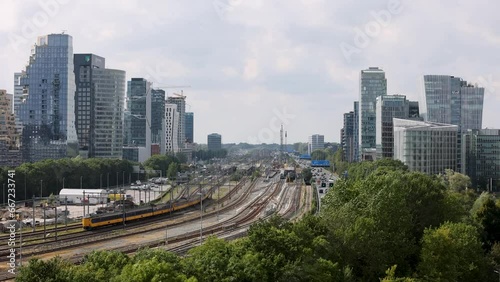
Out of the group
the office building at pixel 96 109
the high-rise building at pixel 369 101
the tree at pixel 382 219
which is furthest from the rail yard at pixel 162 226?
the office building at pixel 96 109

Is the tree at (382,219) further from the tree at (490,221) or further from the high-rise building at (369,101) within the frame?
the high-rise building at (369,101)

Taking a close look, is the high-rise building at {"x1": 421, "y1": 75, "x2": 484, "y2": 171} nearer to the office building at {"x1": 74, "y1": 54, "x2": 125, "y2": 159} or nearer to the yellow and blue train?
the yellow and blue train

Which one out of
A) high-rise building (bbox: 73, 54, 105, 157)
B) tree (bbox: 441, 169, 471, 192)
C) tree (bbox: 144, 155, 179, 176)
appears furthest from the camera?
high-rise building (bbox: 73, 54, 105, 157)

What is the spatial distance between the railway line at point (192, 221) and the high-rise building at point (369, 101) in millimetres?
54994

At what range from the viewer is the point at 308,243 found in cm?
2570

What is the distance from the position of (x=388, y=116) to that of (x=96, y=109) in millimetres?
77922

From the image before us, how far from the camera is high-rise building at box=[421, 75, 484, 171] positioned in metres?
116

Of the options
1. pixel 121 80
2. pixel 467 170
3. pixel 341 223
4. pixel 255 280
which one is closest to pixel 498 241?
pixel 341 223

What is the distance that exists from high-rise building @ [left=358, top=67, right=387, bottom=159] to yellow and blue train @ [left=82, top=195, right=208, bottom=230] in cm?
8284

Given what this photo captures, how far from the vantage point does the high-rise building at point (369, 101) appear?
145 m

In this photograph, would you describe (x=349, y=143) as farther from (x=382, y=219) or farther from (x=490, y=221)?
(x=382, y=219)

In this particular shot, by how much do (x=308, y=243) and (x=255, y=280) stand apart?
20.0ft

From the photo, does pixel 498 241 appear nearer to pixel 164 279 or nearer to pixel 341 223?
pixel 341 223

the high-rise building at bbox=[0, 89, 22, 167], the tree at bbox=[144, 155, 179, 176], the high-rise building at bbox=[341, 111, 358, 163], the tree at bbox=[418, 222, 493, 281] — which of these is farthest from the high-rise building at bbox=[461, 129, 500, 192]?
the high-rise building at bbox=[0, 89, 22, 167]
